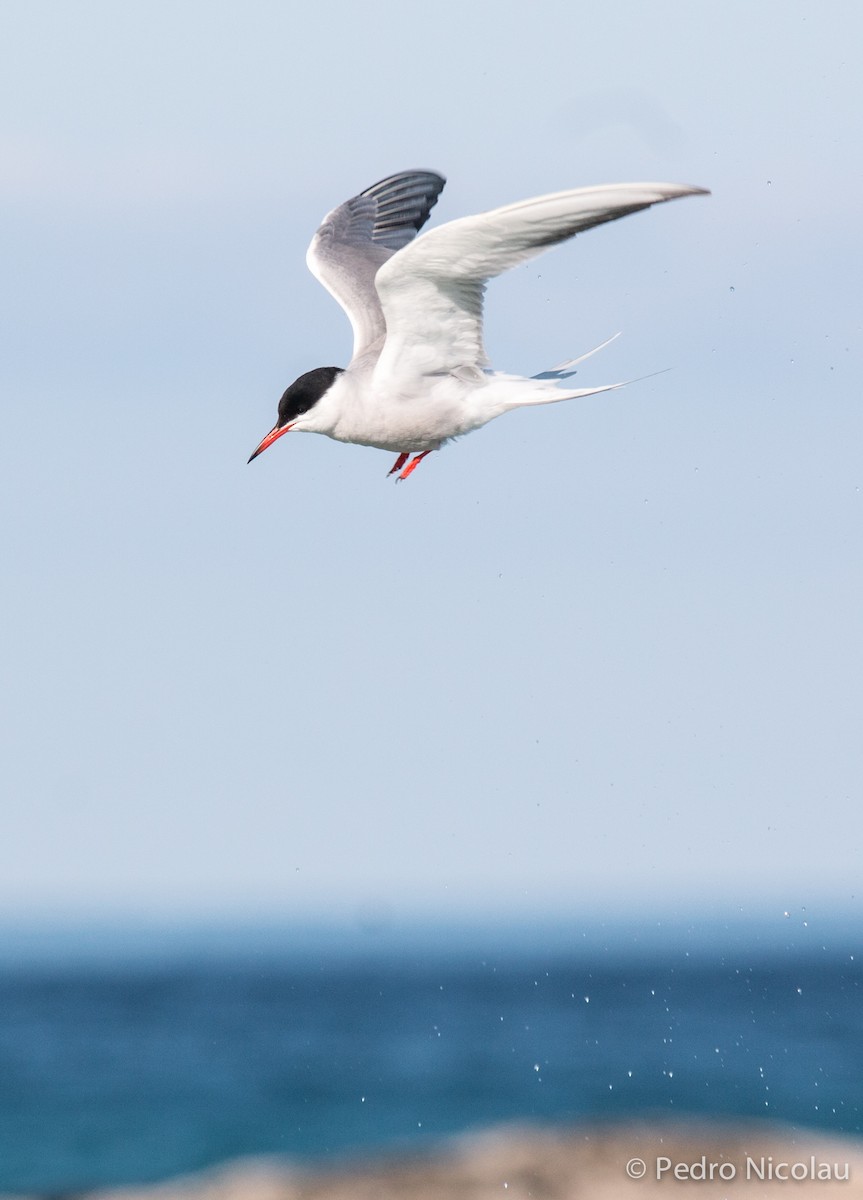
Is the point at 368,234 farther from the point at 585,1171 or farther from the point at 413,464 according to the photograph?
the point at 585,1171

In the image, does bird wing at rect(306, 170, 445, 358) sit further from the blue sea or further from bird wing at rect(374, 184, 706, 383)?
the blue sea

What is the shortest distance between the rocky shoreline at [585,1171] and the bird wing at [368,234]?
7.88m

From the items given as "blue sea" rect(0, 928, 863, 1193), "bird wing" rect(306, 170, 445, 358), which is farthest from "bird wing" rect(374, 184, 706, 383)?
"blue sea" rect(0, 928, 863, 1193)

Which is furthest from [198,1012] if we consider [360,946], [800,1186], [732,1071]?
[360,946]

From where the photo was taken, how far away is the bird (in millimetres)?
10125

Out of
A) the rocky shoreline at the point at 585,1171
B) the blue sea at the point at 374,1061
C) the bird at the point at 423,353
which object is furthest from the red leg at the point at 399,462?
the blue sea at the point at 374,1061

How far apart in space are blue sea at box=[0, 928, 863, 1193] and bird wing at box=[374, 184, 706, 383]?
11670 millimetres

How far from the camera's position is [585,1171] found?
17.5m

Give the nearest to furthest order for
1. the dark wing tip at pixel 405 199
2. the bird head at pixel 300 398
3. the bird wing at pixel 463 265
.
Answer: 1. the bird wing at pixel 463 265
2. the bird head at pixel 300 398
3. the dark wing tip at pixel 405 199

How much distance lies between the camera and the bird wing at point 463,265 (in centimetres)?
917

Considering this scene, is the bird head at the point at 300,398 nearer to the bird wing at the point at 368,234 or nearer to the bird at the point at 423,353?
the bird at the point at 423,353

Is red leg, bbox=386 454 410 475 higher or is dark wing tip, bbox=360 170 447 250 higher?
dark wing tip, bbox=360 170 447 250

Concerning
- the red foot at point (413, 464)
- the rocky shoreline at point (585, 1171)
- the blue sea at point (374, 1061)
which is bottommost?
the blue sea at point (374, 1061)

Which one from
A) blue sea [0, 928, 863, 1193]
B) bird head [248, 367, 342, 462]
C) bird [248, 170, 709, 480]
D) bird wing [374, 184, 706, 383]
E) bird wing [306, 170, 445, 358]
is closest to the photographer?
bird wing [374, 184, 706, 383]
